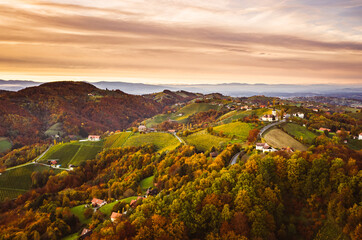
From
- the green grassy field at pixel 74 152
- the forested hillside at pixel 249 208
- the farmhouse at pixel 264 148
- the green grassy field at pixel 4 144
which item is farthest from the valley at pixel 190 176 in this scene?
the green grassy field at pixel 4 144

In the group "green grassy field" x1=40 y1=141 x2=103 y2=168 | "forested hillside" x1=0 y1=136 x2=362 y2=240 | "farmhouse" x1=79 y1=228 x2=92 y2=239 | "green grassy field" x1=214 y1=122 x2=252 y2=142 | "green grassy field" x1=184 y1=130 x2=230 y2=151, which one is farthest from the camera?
"green grassy field" x1=40 y1=141 x2=103 y2=168

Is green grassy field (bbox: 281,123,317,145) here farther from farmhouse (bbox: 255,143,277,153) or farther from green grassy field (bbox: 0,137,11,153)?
green grassy field (bbox: 0,137,11,153)

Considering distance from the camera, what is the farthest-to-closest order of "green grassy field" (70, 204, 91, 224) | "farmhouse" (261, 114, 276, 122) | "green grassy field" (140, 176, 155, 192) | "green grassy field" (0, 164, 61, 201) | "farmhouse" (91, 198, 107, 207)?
"farmhouse" (261, 114, 276, 122), "green grassy field" (0, 164, 61, 201), "green grassy field" (140, 176, 155, 192), "farmhouse" (91, 198, 107, 207), "green grassy field" (70, 204, 91, 224)

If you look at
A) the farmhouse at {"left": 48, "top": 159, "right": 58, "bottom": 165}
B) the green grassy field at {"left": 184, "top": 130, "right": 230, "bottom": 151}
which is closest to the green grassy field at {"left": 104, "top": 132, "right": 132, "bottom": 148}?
the farmhouse at {"left": 48, "top": 159, "right": 58, "bottom": 165}

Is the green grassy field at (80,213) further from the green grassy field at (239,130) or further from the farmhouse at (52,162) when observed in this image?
the farmhouse at (52,162)

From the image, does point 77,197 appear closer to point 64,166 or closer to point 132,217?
point 132,217

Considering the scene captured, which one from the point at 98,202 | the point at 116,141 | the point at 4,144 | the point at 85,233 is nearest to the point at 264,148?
the point at 85,233
